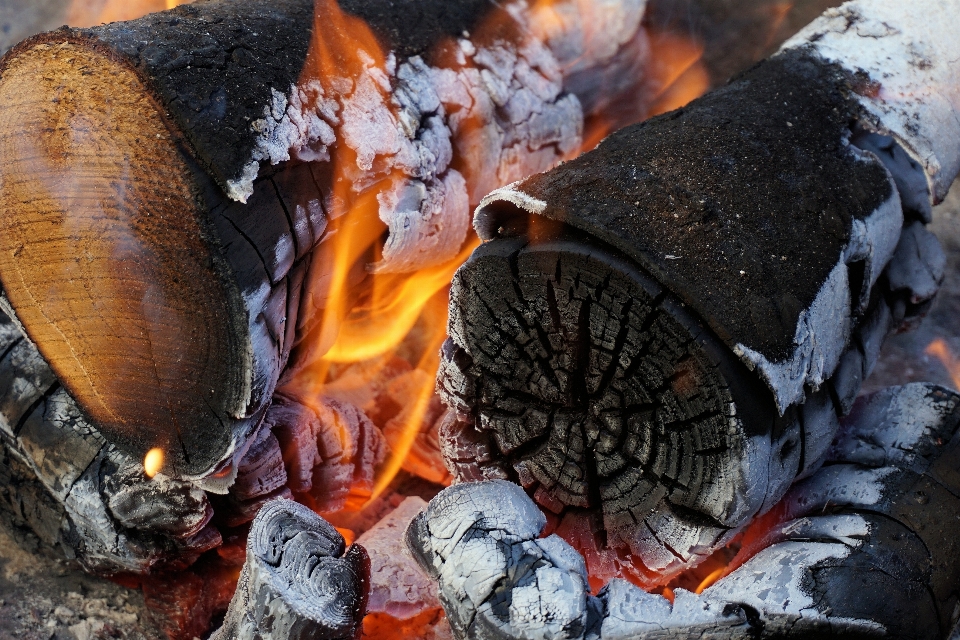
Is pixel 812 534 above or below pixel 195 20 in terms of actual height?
below

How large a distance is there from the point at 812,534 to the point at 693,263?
741 millimetres

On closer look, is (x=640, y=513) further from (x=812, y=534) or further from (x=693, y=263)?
(x=693, y=263)

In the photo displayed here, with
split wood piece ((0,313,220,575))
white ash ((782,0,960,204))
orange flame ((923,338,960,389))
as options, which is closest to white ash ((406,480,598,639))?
split wood piece ((0,313,220,575))

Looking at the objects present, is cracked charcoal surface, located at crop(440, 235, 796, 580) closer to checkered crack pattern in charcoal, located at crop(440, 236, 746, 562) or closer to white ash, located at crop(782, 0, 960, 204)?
checkered crack pattern in charcoal, located at crop(440, 236, 746, 562)

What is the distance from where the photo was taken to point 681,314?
1.53m

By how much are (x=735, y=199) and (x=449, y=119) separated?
0.93 m

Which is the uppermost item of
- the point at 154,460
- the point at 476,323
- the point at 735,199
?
the point at 735,199

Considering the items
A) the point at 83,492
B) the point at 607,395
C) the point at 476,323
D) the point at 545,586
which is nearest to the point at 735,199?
the point at 607,395

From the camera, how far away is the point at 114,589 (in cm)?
229

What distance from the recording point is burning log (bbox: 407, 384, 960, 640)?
4.91 feet

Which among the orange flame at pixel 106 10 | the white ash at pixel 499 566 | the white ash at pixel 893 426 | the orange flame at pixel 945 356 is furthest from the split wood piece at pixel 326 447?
the orange flame at pixel 945 356

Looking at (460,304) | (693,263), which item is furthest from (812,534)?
(460,304)

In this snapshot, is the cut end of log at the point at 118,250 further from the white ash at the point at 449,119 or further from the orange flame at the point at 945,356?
the orange flame at the point at 945,356

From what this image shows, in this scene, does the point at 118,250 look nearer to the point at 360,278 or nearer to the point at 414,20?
the point at 360,278
